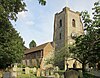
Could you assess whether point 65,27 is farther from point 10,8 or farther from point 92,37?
point 10,8

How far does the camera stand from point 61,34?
211 feet

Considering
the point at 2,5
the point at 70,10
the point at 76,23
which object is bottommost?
the point at 2,5

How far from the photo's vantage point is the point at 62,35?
63750 millimetres

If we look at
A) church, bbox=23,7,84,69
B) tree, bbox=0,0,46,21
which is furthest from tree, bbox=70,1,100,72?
church, bbox=23,7,84,69

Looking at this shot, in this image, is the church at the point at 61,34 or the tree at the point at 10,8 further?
the church at the point at 61,34

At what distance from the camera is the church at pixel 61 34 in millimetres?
62125

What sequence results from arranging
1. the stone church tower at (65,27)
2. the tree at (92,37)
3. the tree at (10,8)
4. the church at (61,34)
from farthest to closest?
1. the stone church tower at (65,27)
2. the church at (61,34)
3. the tree at (92,37)
4. the tree at (10,8)

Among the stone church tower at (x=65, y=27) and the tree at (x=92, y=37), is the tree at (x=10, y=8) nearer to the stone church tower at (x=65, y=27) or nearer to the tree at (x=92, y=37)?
the tree at (x=92, y=37)

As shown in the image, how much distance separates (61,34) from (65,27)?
266cm

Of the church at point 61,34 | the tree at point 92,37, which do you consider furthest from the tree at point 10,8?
the church at point 61,34

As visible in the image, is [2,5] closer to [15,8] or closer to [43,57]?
[15,8]

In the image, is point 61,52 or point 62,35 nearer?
point 61,52

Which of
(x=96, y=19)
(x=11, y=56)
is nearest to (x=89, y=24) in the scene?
(x=96, y=19)

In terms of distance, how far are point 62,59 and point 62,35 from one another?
959 centimetres
